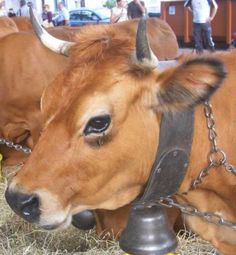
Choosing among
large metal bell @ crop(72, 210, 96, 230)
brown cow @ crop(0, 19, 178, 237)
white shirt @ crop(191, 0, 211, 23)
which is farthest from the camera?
white shirt @ crop(191, 0, 211, 23)

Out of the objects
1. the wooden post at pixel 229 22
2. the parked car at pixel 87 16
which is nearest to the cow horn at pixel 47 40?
the wooden post at pixel 229 22

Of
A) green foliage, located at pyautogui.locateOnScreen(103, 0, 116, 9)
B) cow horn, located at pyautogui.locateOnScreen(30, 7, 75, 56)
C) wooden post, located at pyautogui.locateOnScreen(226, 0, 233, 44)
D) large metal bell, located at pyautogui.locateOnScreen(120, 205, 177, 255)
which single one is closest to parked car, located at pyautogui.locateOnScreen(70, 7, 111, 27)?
green foliage, located at pyautogui.locateOnScreen(103, 0, 116, 9)

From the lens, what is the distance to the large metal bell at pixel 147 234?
8.10 feet

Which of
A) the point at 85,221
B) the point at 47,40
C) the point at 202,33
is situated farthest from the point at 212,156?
the point at 202,33

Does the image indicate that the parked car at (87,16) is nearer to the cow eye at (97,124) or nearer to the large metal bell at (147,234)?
the large metal bell at (147,234)

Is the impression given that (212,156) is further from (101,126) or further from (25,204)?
(25,204)

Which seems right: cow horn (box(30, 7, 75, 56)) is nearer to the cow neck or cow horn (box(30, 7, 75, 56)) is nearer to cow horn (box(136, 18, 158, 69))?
cow horn (box(136, 18, 158, 69))

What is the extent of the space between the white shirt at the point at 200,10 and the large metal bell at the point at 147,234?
10.8 meters

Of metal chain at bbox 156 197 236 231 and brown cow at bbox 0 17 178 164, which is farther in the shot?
brown cow at bbox 0 17 178 164

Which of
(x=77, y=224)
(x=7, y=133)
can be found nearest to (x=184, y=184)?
(x=77, y=224)

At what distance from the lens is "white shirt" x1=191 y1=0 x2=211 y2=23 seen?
12.8 meters

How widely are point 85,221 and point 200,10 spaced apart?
978 cm

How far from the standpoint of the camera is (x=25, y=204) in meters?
2.28

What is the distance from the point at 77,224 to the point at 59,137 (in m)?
1.64
